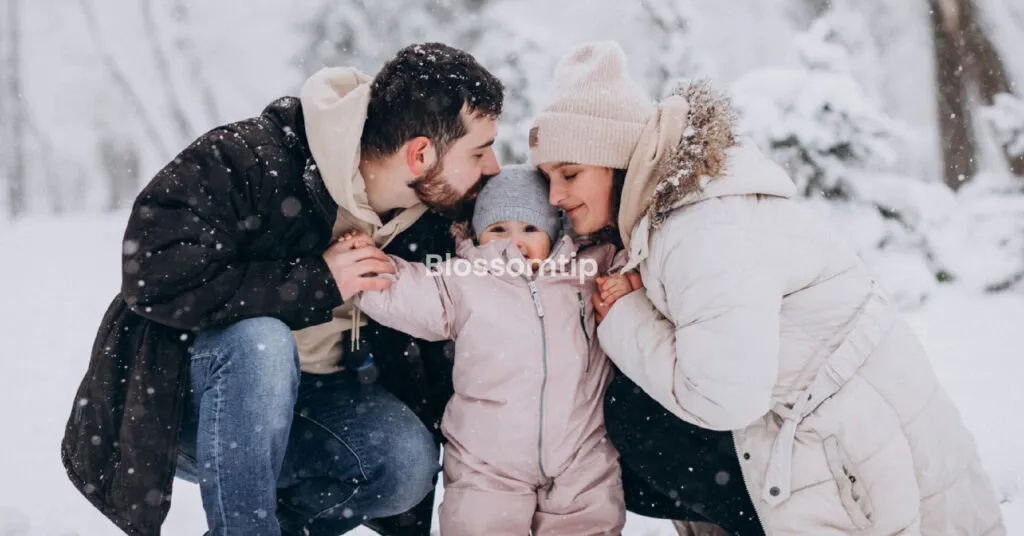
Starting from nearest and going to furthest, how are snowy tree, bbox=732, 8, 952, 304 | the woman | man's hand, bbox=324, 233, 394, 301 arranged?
the woman
man's hand, bbox=324, 233, 394, 301
snowy tree, bbox=732, 8, 952, 304

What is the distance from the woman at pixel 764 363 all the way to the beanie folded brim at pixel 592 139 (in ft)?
0.41

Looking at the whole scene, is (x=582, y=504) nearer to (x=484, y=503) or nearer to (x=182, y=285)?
(x=484, y=503)

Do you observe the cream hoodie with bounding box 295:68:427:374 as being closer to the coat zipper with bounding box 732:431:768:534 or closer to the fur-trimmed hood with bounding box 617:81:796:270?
the fur-trimmed hood with bounding box 617:81:796:270

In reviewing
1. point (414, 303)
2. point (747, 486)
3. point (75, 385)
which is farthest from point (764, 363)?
point (75, 385)

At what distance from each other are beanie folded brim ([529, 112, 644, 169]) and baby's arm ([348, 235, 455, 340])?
526 millimetres

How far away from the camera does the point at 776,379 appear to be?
6.45 ft

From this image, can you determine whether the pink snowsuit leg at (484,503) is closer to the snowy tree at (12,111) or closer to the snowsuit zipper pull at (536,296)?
the snowsuit zipper pull at (536,296)

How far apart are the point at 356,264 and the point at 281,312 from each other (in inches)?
9.4

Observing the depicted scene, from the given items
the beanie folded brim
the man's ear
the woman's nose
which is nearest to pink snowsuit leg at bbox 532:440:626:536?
the woman's nose

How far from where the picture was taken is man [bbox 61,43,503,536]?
6.48 ft

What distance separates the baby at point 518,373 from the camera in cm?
224

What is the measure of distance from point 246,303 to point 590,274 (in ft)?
3.24

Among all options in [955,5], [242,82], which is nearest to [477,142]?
[955,5]

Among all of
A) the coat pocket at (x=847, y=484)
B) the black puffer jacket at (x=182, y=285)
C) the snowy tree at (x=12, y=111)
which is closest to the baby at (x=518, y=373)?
the black puffer jacket at (x=182, y=285)
